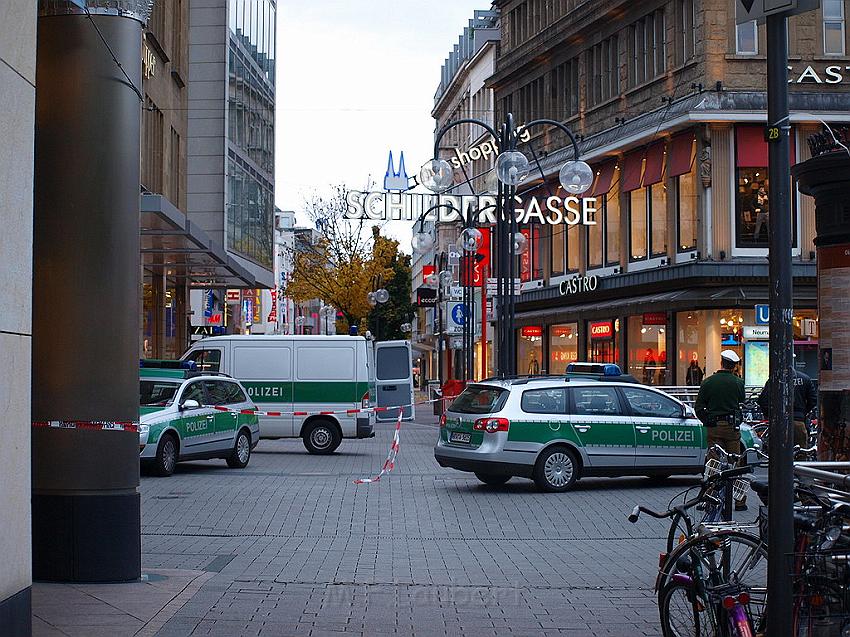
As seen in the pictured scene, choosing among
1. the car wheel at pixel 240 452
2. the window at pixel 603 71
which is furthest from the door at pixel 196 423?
the window at pixel 603 71

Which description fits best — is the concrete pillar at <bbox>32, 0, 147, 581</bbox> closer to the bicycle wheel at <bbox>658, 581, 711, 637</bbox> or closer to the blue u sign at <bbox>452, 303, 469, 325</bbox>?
the bicycle wheel at <bbox>658, 581, 711, 637</bbox>

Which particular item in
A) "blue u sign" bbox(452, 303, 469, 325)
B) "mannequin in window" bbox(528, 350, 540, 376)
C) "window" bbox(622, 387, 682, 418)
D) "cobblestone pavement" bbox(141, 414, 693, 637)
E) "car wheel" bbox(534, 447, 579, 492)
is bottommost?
"cobblestone pavement" bbox(141, 414, 693, 637)

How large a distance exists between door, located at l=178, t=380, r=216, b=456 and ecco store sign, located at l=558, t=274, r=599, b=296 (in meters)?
24.8

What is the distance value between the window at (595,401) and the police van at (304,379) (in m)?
9.00

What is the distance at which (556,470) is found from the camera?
1791cm

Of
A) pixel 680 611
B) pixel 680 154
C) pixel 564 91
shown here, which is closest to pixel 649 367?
pixel 680 154

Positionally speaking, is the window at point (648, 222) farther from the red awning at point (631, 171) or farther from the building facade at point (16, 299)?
the building facade at point (16, 299)

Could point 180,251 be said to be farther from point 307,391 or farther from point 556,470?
point 556,470

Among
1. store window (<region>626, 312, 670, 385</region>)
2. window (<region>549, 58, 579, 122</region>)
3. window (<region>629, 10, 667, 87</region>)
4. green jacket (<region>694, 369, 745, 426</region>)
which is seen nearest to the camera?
green jacket (<region>694, 369, 745, 426</region>)

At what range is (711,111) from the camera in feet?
119

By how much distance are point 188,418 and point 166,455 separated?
0.88 meters

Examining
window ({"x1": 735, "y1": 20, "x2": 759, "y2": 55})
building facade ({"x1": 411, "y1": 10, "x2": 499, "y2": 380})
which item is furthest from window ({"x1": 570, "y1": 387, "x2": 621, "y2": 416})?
building facade ({"x1": 411, "y1": 10, "x2": 499, "y2": 380})

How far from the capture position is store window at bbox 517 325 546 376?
52.2m

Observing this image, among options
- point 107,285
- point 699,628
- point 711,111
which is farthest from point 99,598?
point 711,111
